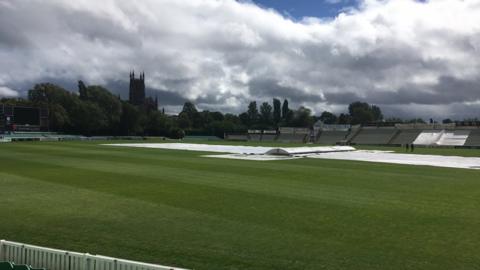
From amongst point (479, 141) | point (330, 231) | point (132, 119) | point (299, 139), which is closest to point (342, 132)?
point (299, 139)

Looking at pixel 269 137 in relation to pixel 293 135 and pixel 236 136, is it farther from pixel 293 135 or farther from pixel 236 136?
pixel 236 136

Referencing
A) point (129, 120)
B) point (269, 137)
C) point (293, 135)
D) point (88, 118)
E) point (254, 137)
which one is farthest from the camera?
point (254, 137)

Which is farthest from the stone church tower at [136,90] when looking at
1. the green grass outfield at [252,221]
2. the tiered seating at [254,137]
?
the green grass outfield at [252,221]

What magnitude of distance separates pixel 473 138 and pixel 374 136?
22784mm

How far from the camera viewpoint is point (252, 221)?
11977 mm

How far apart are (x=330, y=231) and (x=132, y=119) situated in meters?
131

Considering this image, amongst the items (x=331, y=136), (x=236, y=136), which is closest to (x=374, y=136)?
(x=331, y=136)

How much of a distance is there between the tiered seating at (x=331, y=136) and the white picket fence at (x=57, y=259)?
356 feet

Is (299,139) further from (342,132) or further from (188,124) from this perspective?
(188,124)

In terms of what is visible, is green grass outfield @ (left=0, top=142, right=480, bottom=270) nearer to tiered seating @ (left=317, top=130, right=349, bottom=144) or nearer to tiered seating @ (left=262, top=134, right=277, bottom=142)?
tiered seating @ (left=317, top=130, right=349, bottom=144)

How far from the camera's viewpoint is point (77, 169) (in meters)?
26.1

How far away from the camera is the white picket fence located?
644 cm

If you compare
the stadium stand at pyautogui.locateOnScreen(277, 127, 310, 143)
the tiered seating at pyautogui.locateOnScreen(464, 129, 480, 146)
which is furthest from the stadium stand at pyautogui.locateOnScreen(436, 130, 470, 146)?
the stadium stand at pyautogui.locateOnScreen(277, 127, 310, 143)

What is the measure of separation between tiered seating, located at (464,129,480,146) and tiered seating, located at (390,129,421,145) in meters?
11.3
